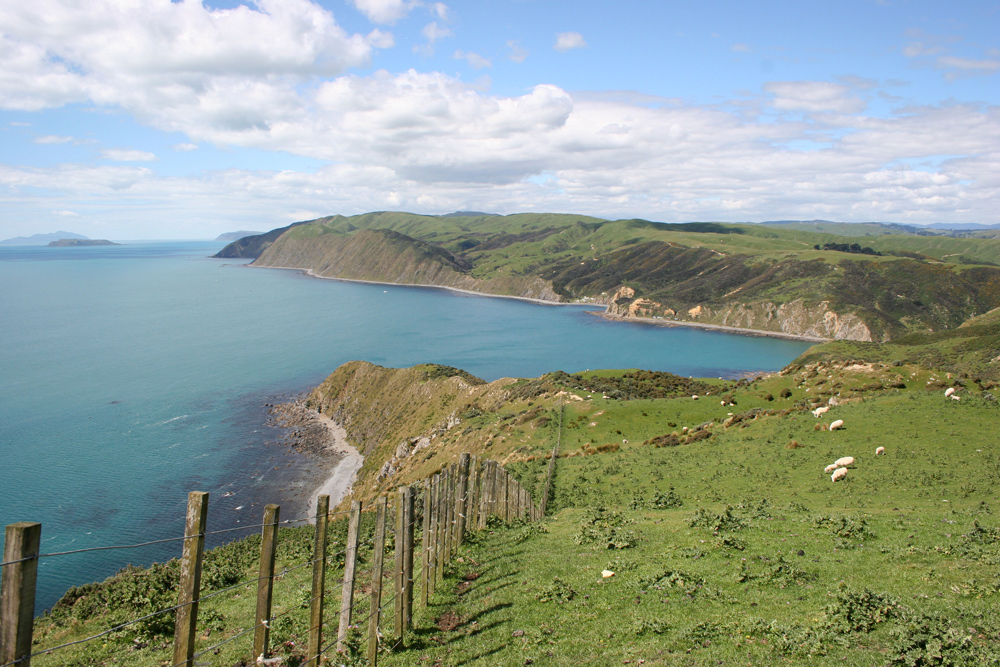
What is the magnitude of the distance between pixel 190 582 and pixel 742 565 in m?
9.94

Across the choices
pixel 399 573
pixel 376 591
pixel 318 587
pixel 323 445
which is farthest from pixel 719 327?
pixel 318 587

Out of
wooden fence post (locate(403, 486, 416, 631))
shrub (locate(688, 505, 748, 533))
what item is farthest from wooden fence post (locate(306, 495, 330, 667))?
shrub (locate(688, 505, 748, 533))

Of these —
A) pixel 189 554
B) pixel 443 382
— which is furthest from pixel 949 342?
pixel 189 554

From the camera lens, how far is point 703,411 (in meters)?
40.3

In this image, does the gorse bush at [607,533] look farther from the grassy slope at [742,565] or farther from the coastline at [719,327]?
the coastline at [719,327]

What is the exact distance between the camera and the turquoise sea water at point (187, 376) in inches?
1913

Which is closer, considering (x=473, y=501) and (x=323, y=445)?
(x=473, y=501)

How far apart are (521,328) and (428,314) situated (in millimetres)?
37867

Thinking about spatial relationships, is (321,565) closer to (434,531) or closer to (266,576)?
(266,576)

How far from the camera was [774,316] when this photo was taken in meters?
170

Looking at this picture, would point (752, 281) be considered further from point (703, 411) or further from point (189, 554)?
point (189, 554)

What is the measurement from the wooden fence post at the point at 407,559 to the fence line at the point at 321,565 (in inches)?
0.6

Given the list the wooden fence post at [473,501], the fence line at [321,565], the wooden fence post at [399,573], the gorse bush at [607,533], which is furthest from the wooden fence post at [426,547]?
the gorse bush at [607,533]

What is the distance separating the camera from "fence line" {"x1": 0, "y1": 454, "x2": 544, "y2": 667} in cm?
427
